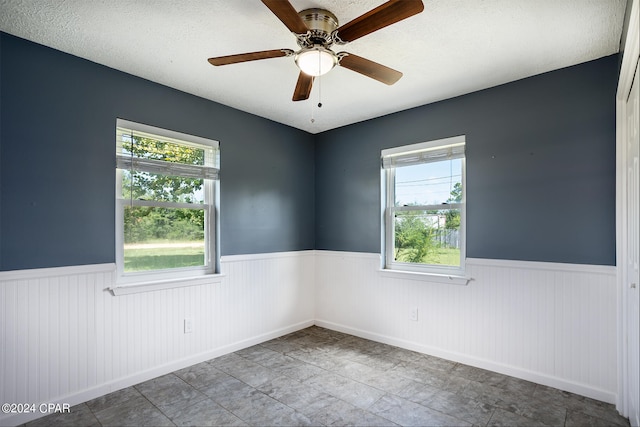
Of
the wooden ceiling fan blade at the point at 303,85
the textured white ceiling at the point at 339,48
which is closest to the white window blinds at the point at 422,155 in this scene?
the textured white ceiling at the point at 339,48

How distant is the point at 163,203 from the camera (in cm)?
310

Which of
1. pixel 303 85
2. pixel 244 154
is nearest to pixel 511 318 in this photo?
pixel 303 85

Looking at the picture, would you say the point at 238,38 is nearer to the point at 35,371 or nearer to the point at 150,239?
the point at 150,239

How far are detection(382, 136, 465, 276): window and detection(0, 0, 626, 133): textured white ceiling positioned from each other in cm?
68

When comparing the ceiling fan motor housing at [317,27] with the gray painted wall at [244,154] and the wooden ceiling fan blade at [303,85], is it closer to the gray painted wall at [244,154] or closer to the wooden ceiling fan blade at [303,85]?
the wooden ceiling fan blade at [303,85]

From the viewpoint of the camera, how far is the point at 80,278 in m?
2.51

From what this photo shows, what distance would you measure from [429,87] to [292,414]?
2.92 metres

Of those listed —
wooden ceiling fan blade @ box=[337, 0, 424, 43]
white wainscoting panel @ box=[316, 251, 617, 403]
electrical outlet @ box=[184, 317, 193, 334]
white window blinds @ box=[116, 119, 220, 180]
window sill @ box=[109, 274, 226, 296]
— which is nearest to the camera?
wooden ceiling fan blade @ box=[337, 0, 424, 43]

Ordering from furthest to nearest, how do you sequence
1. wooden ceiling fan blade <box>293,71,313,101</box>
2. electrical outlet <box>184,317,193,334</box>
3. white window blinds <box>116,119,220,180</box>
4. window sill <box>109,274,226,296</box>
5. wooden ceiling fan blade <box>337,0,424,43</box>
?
electrical outlet <box>184,317,193,334</box> < white window blinds <box>116,119,220,180</box> < window sill <box>109,274,226,296</box> < wooden ceiling fan blade <box>293,71,313,101</box> < wooden ceiling fan blade <box>337,0,424,43</box>

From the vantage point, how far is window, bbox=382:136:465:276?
11.1ft

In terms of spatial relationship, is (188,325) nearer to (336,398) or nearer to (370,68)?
(336,398)

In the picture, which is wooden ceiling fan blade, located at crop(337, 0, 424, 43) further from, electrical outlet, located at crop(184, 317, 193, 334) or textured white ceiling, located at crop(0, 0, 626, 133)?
electrical outlet, located at crop(184, 317, 193, 334)

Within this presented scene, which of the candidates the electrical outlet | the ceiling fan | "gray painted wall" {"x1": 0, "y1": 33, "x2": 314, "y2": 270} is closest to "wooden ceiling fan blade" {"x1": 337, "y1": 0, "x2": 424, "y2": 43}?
the ceiling fan

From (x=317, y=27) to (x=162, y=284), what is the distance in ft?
8.00
